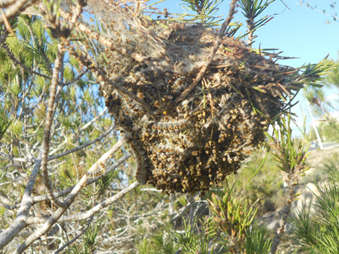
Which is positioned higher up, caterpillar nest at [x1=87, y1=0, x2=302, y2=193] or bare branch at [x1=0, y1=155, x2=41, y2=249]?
caterpillar nest at [x1=87, y1=0, x2=302, y2=193]

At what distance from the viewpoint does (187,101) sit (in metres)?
1.09

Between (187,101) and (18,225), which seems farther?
(18,225)

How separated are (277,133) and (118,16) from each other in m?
0.90

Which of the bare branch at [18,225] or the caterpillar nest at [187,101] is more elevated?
the caterpillar nest at [187,101]

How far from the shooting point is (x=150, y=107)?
110 centimetres

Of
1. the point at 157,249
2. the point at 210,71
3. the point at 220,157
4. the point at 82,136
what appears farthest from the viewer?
the point at 82,136

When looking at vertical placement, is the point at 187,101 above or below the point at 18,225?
above

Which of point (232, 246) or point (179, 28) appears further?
point (179, 28)

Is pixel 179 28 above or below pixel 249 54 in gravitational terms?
above

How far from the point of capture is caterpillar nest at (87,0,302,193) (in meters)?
1.07

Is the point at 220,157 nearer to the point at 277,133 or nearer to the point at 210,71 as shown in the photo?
the point at 277,133

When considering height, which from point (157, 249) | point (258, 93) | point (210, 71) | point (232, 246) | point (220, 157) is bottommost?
point (157, 249)

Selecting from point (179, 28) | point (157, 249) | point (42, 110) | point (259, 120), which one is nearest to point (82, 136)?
point (42, 110)

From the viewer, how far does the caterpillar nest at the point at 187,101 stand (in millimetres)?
1074
